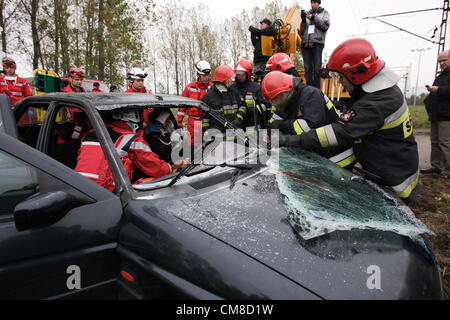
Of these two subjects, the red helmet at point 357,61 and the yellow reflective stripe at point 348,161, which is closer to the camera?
the red helmet at point 357,61

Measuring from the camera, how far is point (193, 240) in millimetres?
1224

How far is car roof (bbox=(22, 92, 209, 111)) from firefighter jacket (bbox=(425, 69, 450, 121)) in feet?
12.8

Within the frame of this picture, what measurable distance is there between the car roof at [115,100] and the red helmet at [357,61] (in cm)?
119

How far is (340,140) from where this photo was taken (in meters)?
2.23

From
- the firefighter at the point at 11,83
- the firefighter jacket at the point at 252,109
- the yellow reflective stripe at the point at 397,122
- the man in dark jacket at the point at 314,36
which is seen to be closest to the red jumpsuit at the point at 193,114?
the firefighter jacket at the point at 252,109

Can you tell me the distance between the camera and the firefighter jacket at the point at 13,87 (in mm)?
6926

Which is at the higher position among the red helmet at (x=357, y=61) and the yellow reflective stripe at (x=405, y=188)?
the red helmet at (x=357, y=61)

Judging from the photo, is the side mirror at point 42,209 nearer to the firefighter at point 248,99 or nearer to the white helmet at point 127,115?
the white helmet at point 127,115

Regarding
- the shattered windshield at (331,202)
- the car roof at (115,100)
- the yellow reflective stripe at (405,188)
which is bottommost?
the yellow reflective stripe at (405,188)

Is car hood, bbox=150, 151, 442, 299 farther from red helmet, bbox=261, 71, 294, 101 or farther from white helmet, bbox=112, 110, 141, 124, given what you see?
red helmet, bbox=261, 71, 294, 101

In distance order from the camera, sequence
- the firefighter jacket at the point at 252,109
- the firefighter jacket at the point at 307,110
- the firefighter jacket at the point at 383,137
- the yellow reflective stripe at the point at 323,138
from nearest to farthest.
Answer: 1. the firefighter jacket at the point at 383,137
2. the yellow reflective stripe at the point at 323,138
3. the firefighter jacket at the point at 307,110
4. the firefighter jacket at the point at 252,109

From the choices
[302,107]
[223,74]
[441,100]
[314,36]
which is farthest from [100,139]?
[314,36]

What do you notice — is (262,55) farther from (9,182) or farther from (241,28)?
(241,28)

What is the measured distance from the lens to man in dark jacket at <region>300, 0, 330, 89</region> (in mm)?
5586
